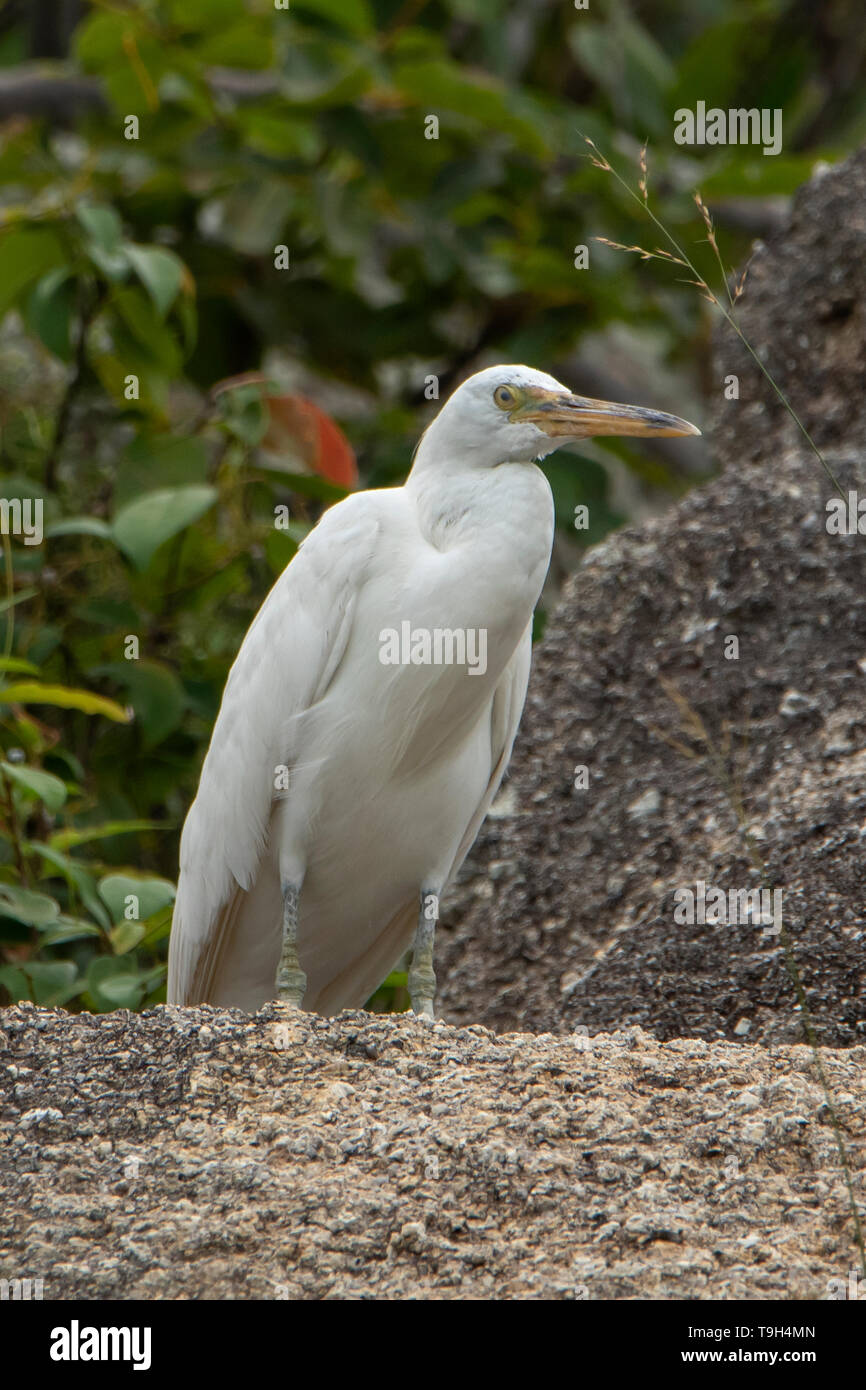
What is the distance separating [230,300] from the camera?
796 cm

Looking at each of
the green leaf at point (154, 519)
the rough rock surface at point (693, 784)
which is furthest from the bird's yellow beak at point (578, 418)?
the green leaf at point (154, 519)

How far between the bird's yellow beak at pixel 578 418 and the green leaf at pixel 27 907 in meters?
1.72

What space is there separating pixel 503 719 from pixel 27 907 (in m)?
1.30

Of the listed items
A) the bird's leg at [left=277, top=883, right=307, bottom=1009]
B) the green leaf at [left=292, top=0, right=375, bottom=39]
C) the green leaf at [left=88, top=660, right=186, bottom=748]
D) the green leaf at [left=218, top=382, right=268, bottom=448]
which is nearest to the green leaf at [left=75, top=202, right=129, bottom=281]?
the green leaf at [left=218, top=382, right=268, bottom=448]

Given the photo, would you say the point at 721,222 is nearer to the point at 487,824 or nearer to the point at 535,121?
the point at 535,121

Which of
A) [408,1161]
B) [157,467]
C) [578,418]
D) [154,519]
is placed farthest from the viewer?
[157,467]

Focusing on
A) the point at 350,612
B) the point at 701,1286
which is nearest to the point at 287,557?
the point at 350,612

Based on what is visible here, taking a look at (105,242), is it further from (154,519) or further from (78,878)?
(78,878)

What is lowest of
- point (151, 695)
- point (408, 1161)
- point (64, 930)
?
point (408, 1161)

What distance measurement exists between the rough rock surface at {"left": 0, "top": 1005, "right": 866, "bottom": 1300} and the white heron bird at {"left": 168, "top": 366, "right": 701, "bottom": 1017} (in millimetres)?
752

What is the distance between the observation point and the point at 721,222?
27.3 ft

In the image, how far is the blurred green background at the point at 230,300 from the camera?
541 centimetres

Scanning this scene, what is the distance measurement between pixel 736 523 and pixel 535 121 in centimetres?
357

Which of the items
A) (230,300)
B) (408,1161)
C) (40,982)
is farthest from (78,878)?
(230,300)
